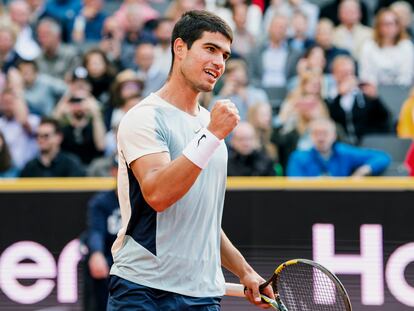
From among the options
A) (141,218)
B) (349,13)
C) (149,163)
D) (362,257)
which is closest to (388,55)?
(349,13)

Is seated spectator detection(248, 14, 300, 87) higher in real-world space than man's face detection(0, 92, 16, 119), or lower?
higher

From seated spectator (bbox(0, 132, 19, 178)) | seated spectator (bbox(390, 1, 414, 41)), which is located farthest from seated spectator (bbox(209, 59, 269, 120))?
seated spectator (bbox(0, 132, 19, 178))

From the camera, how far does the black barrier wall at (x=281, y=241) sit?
839cm

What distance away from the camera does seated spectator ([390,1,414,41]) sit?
1235 centimetres

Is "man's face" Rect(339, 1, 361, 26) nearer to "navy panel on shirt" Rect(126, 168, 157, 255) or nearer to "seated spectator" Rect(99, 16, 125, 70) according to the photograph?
"seated spectator" Rect(99, 16, 125, 70)

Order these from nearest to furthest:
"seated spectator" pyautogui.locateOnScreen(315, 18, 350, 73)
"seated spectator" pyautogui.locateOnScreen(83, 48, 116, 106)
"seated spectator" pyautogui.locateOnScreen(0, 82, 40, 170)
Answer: "seated spectator" pyautogui.locateOnScreen(0, 82, 40, 170), "seated spectator" pyautogui.locateOnScreen(83, 48, 116, 106), "seated spectator" pyautogui.locateOnScreen(315, 18, 350, 73)

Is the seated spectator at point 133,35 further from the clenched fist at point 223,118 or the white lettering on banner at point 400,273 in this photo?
the clenched fist at point 223,118

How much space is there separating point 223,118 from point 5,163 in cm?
641

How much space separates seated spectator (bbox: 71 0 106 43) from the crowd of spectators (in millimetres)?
14

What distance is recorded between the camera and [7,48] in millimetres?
12516

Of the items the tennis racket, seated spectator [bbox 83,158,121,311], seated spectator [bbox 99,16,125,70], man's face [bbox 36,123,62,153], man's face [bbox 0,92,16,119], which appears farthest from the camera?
seated spectator [bbox 99,16,125,70]

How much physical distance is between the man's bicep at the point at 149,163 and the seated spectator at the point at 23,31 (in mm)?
8571

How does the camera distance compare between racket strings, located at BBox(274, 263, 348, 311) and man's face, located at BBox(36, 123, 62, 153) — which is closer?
racket strings, located at BBox(274, 263, 348, 311)

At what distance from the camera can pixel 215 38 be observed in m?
4.63
